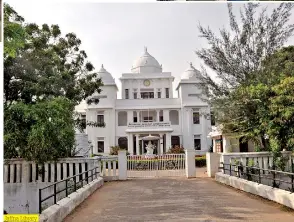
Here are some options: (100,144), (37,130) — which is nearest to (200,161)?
(100,144)

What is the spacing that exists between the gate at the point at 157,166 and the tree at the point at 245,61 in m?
1.62

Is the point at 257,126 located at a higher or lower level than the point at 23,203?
higher

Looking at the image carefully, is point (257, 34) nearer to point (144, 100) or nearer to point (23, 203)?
point (23, 203)

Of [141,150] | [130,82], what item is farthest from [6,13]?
[141,150]

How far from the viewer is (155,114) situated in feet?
50.5

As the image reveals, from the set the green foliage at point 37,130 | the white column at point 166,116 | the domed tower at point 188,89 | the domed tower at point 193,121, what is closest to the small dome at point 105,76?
the green foliage at point 37,130

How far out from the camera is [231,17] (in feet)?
23.2

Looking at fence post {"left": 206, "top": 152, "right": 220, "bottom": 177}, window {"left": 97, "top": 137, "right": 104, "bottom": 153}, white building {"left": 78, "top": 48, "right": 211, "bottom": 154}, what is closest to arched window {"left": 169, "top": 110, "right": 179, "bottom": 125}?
white building {"left": 78, "top": 48, "right": 211, "bottom": 154}

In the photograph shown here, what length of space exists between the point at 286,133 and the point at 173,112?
9.10 m

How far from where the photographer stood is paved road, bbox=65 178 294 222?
3.76 m

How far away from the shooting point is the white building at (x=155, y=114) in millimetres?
A: 11961

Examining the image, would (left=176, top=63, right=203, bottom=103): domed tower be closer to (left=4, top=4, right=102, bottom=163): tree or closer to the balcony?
the balcony

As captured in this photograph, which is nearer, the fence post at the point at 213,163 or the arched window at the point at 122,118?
the fence post at the point at 213,163

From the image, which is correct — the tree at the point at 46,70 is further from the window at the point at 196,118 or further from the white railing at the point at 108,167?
the window at the point at 196,118
